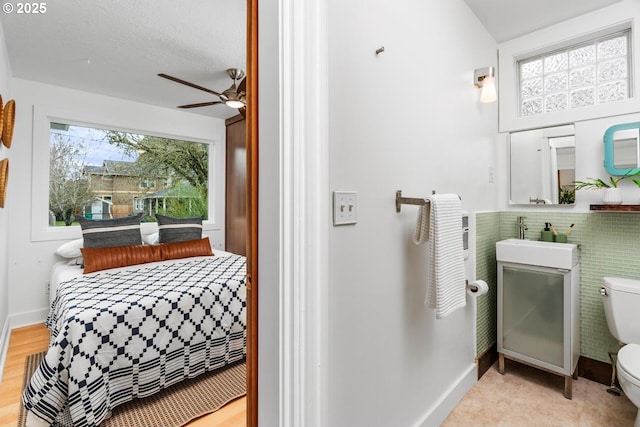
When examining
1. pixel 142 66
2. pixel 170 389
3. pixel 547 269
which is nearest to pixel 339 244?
pixel 547 269

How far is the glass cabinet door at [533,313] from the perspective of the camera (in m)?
1.87

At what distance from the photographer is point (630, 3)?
179cm

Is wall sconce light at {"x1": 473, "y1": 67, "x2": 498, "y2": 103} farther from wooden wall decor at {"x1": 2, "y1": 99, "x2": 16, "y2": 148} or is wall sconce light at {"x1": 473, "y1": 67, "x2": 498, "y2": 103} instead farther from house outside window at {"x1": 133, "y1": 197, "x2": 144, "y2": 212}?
house outside window at {"x1": 133, "y1": 197, "x2": 144, "y2": 212}

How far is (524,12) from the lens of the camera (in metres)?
1.93

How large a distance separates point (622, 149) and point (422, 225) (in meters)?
1.58

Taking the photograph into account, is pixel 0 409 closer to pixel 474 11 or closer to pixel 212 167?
pixel 212 167

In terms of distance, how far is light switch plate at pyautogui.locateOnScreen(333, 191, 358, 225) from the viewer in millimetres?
970

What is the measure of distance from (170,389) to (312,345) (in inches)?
66.6

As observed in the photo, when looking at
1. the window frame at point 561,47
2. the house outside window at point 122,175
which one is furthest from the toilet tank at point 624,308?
the house outside window at point 122,175

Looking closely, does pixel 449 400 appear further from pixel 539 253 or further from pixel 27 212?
pixel 27 212

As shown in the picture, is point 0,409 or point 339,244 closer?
point 339,244

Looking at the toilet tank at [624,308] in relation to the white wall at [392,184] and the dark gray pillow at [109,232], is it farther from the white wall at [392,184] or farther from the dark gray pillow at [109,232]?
the dark gray pillow at [109,232]

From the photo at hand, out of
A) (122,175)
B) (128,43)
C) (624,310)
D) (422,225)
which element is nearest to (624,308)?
(624,310)

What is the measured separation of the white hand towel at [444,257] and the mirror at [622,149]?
1.30 m
